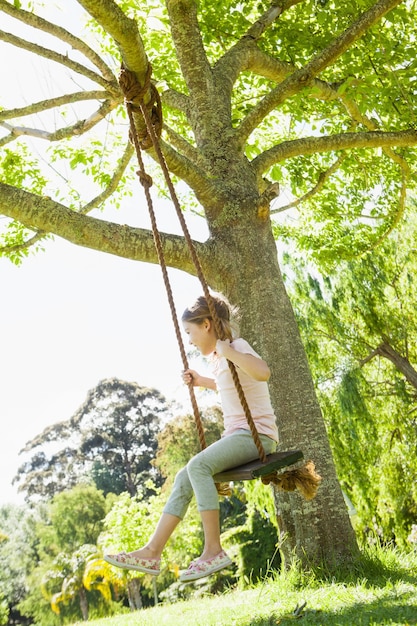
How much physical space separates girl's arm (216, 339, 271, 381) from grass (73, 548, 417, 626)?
1.19 m

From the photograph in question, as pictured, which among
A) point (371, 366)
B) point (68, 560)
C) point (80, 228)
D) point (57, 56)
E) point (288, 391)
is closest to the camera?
point (80, 228)

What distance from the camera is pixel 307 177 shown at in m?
9.07

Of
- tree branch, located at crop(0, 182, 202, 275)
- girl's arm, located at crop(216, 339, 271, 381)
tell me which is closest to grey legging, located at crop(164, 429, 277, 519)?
girl's arm, located at crop(216, 339, 271, 381)

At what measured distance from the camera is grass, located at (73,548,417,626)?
125 inches

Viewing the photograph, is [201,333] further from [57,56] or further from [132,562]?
[57,56]

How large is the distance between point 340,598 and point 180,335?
179cm

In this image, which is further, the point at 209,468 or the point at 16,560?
the point at 16,560

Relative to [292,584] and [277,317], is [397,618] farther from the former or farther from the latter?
[277,317]

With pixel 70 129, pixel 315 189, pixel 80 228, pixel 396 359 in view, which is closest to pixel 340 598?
pixel 80 228

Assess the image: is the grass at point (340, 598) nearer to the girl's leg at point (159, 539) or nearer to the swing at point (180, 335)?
the swing at point (180, 335)

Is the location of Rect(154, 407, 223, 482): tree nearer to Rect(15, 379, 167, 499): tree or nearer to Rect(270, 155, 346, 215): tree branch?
Rect(15, 379, 167, 499): tree

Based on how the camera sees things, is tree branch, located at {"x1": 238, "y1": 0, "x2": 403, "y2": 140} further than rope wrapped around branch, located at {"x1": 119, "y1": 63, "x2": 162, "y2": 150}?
Yes

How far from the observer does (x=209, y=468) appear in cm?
297

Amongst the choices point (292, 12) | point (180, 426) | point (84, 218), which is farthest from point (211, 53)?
point (180, 426)
